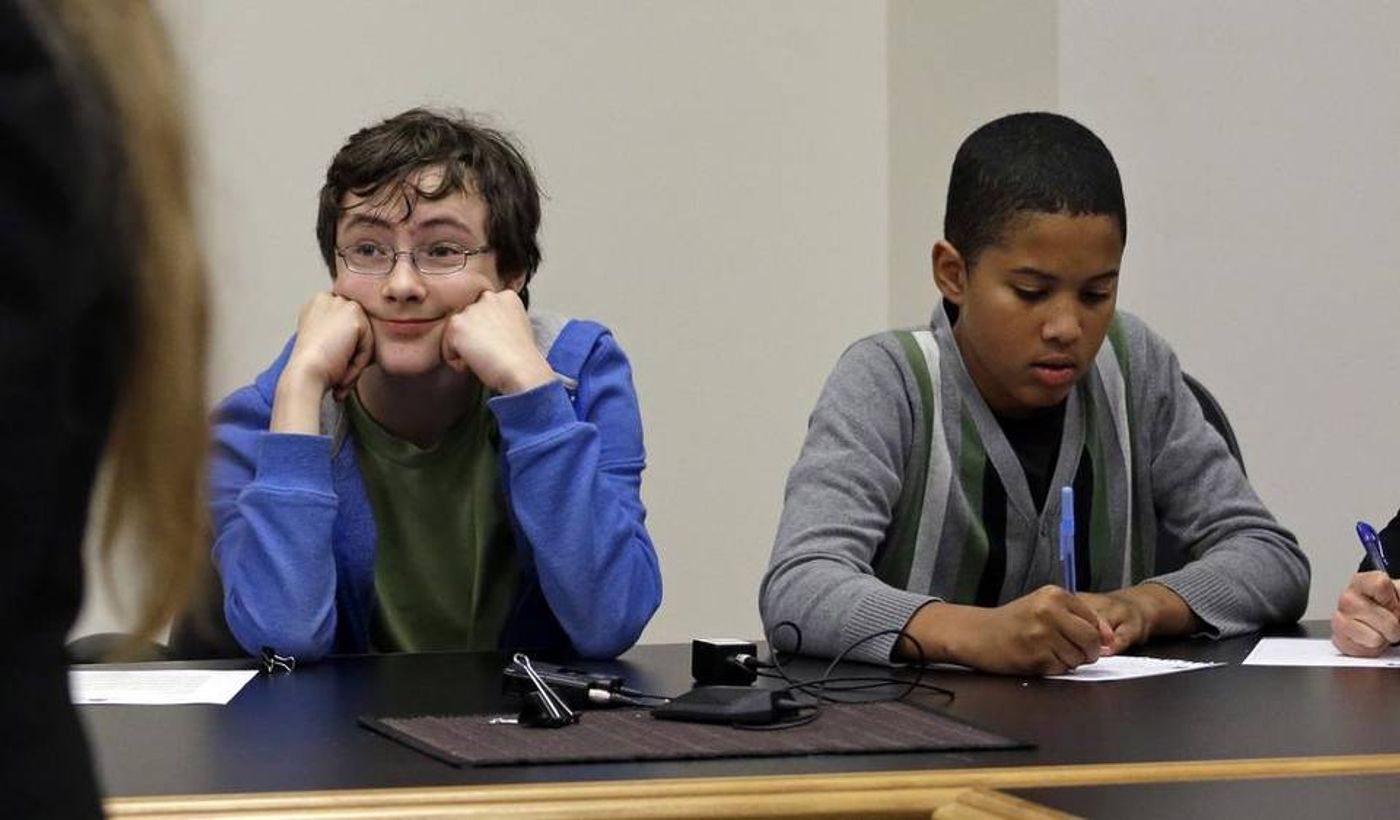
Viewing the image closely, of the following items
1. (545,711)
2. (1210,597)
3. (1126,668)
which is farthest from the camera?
(1210,597)

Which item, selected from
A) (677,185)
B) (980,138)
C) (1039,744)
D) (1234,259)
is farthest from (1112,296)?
(677,185)

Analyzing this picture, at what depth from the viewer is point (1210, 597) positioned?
6.98 ft

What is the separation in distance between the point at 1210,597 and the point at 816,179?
178cm

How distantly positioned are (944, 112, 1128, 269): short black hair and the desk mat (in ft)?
2.76

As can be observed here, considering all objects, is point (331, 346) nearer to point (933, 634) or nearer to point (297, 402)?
point (297, 402)

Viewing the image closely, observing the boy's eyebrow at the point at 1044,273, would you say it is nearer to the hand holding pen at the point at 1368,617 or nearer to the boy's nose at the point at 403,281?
the hand holding pen at the point at 1368,617

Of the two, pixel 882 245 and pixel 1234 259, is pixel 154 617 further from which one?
pixel 882 245

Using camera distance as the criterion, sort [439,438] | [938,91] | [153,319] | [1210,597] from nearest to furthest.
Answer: [153,319] < [1210,597] < [439,438] < [938,91]

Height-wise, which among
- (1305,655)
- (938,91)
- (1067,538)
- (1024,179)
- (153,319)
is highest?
(938,91)

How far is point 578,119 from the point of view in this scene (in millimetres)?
3549

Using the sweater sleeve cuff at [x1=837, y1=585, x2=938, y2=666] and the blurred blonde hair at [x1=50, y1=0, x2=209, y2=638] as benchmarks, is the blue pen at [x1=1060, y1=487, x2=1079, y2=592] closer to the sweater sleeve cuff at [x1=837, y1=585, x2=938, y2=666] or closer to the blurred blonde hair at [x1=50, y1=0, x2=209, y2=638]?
the sweater sleeve cuff at [x1=837, y1=585, x2=938, y2=666]

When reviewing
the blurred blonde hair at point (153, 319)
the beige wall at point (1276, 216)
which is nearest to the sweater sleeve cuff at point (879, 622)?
the blurred blonde hair at point (153, 319)

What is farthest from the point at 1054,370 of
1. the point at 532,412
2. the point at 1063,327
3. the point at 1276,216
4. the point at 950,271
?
the point at 1276,216

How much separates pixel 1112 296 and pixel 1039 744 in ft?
2.95
